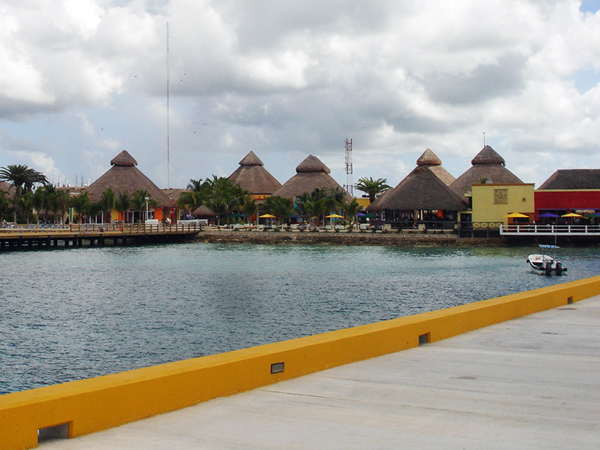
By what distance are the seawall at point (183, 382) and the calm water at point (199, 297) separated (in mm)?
8869

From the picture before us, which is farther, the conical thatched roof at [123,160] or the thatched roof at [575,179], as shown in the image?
the conical thatched roof at [123,160]

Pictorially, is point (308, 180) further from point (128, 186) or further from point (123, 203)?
point (123, 203)

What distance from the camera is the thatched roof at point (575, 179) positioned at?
76.3 meters

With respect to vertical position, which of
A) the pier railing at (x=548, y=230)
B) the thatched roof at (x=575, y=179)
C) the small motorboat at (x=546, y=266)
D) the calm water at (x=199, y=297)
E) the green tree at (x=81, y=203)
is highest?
the thatched roof at (x=575, y=179)

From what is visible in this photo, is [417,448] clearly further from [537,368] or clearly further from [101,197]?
[101,197]

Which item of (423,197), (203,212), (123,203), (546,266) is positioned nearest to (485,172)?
(423,197)

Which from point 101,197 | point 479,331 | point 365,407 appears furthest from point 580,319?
point 101,197

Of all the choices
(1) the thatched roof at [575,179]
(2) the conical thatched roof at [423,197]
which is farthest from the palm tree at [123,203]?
(1) the thatched roof at [575,179]

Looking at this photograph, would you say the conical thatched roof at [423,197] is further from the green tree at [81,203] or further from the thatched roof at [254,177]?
the green tree at [81,203]

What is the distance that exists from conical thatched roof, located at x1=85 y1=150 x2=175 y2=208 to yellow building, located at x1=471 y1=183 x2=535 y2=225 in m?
45.3

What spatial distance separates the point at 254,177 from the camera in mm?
104562

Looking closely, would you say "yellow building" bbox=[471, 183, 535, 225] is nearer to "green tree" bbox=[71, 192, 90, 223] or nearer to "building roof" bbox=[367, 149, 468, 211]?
"building roof" bbox=[367, 149, 468, 211]

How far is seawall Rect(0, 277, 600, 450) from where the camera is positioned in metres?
5.00

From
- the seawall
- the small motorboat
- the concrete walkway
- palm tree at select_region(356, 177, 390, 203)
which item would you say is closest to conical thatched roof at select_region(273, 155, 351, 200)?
palm tree at select_region(356, 177, 390, 203)
